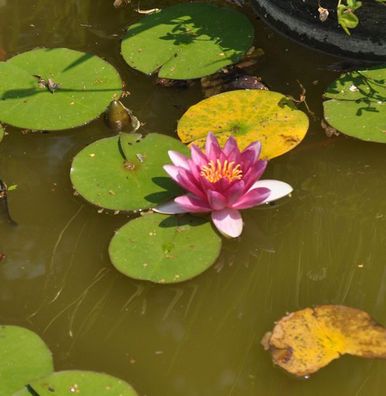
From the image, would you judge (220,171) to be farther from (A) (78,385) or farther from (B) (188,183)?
(A) (78,385)

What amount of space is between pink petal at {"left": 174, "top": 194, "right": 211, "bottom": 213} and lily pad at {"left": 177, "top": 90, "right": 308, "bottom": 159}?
0.31 m

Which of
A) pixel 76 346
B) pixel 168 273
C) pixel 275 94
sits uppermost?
pixel 275 94

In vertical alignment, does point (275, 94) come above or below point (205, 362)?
above

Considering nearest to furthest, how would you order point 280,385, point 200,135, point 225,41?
point 280,385
point 200,135
point 225,41

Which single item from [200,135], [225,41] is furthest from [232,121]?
[225,41]

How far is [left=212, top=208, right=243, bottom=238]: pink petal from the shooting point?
7.72 ft

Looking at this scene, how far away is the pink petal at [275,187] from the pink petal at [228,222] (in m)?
0.13

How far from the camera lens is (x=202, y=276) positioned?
7.61 ft

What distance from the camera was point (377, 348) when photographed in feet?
6.79

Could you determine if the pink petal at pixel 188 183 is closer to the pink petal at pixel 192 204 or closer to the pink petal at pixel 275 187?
the pink petal at pixel 192 204

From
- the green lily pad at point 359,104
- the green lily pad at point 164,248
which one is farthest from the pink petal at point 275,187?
the green lily pad at point 359,104

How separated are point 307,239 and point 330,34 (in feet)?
3.42

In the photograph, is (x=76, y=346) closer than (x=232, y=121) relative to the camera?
Yes

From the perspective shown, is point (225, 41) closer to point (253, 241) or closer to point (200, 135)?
point (200, 135)
